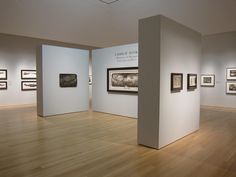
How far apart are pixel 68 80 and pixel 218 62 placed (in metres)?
8.54

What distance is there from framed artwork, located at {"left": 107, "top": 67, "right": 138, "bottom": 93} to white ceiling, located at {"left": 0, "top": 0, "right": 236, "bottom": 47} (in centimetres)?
383

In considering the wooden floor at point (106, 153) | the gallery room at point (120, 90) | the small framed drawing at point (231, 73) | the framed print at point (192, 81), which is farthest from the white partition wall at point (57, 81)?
the small framed drawing at point (231, 73)

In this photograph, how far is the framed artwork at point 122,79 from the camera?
8172 mm

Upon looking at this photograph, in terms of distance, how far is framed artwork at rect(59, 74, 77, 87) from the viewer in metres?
9.13

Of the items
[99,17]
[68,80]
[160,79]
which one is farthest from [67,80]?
[160,79]

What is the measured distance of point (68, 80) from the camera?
9.38 meters

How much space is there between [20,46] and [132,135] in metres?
9.79

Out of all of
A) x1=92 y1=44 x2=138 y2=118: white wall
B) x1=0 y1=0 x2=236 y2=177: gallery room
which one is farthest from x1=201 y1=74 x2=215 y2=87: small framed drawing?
x1=92 y1=44 x2=138 y2=118: white wall

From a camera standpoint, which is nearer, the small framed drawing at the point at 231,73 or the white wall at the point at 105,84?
the white wall at the point at 105,84

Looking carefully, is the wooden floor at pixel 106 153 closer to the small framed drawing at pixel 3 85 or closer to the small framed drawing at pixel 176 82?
the small framed drawing at pixel 176 82

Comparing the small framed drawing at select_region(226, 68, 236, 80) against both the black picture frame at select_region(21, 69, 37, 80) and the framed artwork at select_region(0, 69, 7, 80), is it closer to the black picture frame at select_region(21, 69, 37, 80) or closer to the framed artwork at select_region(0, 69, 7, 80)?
the black picture frame at select_region(21, 69, 37, 80)

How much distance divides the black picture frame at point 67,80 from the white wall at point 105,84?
1.02m

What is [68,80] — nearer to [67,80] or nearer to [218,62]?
[67,80]

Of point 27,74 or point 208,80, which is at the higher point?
point 27,74
